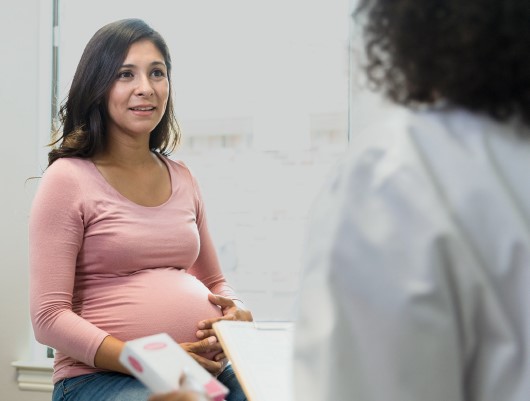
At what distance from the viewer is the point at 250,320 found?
5.50 feet

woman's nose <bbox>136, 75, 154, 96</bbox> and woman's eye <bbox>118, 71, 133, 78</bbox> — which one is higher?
woman's eye <bbox>118, 71, 133, 78</bbox>

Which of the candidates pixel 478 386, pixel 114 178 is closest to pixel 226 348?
pixel 114 178

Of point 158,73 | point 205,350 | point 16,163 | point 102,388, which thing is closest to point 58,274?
point 102,388

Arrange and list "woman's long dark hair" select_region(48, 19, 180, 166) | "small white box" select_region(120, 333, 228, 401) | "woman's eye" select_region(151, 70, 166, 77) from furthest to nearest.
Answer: "woman's eye" select_region(151, 70, 166, 77)
"woman's long dark hair" select_region(48, 19, 180, 166)
"small white box" select_region(120, 333, 228, 401)

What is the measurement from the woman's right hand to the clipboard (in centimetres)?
8

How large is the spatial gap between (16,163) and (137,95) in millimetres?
903

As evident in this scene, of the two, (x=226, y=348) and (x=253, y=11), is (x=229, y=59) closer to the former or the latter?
(x=253, y=11)

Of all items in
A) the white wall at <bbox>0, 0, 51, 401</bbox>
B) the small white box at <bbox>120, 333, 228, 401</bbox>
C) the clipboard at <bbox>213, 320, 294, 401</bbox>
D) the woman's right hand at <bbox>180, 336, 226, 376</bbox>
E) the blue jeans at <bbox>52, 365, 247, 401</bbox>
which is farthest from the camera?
the white wall at <bbox>0, 0, 51, 401</bbox>

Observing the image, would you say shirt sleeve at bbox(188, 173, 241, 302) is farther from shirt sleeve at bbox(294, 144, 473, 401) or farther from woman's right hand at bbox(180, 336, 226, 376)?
shirt sleeve at bbox(294, 144, 473, 401)

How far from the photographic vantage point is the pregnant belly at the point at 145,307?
4.84 feet

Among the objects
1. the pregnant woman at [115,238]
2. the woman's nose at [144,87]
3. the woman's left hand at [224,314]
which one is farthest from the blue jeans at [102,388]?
the woman's nose at [144,87]

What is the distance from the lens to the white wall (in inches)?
91.3

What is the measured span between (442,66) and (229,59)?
5.63ft

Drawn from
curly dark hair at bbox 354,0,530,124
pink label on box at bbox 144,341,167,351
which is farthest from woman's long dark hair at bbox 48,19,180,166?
curly dark hair at bbox 354,0,530,124
